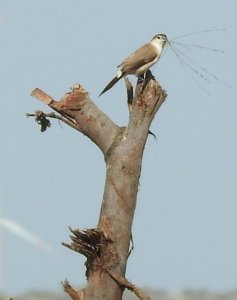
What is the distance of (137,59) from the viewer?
17.2 meters

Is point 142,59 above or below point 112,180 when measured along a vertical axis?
above

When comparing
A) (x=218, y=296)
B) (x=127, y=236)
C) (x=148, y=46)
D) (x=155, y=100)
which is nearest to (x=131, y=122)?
(x=155, y=100)

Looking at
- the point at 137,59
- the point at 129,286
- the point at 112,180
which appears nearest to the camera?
the point at 129,286

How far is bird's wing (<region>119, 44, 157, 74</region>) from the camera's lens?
1689 centimetres

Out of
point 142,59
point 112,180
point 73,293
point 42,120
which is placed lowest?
point 73,293

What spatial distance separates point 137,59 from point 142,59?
0.09 m

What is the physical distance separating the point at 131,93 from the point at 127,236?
188 centimetres

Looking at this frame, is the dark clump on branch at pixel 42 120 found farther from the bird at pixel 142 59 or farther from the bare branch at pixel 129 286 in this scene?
the bare branch at pixel 129 286

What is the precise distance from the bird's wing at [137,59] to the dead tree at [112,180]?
1.30 m

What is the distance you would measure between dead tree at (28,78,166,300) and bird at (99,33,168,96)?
1190mm

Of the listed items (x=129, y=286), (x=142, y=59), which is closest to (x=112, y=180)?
(x=129, y=286)

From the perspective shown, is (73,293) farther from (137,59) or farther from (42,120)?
(137,59)

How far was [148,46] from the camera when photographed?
17.5 metres

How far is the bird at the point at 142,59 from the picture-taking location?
1683 cm
